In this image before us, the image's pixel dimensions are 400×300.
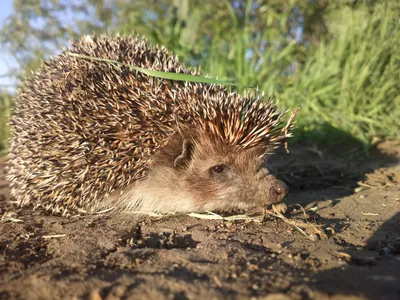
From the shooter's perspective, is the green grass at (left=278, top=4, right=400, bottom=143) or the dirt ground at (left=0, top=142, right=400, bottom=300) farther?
the green grass at (left=278, top=4, right=400, bottom=143)

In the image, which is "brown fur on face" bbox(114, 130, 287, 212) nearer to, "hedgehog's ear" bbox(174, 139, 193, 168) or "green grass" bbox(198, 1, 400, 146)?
"hedgehog's ear" bbox(174, 139, 193, 168)

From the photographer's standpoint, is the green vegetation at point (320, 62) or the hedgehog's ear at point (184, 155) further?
the green vegetation at point (320, 62)

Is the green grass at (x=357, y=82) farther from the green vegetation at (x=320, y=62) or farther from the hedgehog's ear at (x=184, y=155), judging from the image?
the hedgehog's ear at (x=184, y=155)

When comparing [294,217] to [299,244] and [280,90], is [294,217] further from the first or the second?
[280,90]

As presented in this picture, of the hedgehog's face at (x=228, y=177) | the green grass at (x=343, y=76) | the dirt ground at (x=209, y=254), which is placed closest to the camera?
the dirt ground at (x=209, y=254)

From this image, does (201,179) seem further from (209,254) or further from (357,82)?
(357,82)

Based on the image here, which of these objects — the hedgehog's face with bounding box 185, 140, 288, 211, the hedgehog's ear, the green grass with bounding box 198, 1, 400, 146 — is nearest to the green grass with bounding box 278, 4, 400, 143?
the green grass with bounding box 198, 1, 400, 146

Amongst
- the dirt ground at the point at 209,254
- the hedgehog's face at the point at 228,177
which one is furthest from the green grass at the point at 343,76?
the hedgehog's face at the point at 228,177
